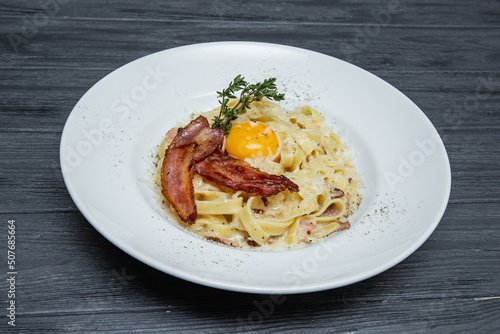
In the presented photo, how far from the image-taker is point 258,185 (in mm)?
4219

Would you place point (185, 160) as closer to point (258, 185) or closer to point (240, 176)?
point (240, 176)

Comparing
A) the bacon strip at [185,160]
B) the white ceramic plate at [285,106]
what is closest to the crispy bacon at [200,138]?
the bacon strip at [185,160]

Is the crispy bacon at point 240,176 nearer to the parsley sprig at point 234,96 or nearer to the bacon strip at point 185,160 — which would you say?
the bacon strip at point 185,160

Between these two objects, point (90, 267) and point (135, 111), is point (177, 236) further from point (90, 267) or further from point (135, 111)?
point (135, 111)

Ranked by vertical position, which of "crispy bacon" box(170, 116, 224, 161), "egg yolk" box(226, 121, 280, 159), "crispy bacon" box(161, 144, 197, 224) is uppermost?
"egg yolk" box(226, 121, 280, 159)

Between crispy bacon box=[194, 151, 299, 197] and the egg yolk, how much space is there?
0.46 feet

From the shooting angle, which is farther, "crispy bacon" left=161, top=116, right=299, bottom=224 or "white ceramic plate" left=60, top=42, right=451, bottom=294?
"crispy bacon" left=161, top=116, right=299, bottom=224

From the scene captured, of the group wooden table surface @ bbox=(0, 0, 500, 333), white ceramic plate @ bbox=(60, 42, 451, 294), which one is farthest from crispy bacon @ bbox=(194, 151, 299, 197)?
wooden table surface @ bbox=(0, 0, 500, 333)

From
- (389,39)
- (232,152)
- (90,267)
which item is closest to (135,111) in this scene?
(232,152)

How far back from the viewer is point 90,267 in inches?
156

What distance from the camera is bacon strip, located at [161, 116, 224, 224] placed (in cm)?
416

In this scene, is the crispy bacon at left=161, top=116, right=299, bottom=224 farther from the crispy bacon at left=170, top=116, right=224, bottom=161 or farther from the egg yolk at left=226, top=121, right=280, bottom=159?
the egg yolk at left=226, top=121, right=280, bottom=159

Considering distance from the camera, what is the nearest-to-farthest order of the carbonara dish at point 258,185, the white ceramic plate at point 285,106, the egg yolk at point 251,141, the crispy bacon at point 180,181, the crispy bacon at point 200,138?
the white ceramic plate at point 285,106 → the crispy bacon at point 180,181 → the carbonara dish at point 258,185 → the crispy bacon at point 200,138 → the egg yolk at point 251,141

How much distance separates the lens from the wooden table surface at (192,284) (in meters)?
3.72
